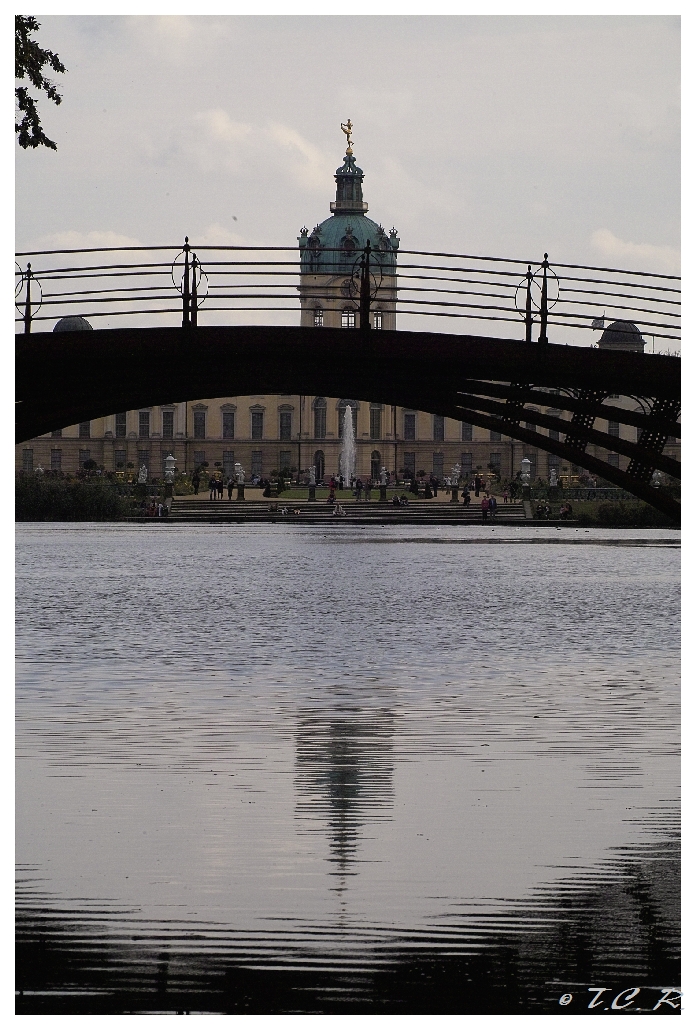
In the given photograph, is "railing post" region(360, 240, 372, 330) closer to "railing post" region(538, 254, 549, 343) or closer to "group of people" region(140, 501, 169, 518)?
"railing post" region(538, 254, 549, 343)

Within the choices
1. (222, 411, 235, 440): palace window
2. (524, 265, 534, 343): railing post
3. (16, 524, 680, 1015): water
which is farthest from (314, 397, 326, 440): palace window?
(524, 265, 534, 343): railing post

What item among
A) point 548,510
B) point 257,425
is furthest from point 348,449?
point 548,510

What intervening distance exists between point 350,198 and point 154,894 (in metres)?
137

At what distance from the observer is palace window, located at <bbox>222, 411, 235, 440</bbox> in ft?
472

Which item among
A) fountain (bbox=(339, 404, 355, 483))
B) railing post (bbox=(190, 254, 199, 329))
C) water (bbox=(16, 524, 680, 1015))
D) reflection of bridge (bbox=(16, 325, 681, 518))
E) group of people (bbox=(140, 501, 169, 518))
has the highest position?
fountain (bbox=(339, 404, 355, 483))

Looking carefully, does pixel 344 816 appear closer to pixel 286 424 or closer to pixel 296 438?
pixel 296 438

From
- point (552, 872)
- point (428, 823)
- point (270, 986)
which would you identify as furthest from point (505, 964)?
point (428, 823)

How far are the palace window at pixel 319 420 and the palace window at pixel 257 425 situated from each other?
5147mm

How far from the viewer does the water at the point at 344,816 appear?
25.7 ft

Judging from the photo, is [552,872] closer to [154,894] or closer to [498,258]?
[154,894]

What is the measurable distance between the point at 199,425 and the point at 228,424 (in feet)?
8.37

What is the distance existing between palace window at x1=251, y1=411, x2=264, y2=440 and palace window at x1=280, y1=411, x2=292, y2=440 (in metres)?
1.82

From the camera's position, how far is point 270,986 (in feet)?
24.7

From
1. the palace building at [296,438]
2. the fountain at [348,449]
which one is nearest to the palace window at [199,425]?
the palace building at [296,438]
